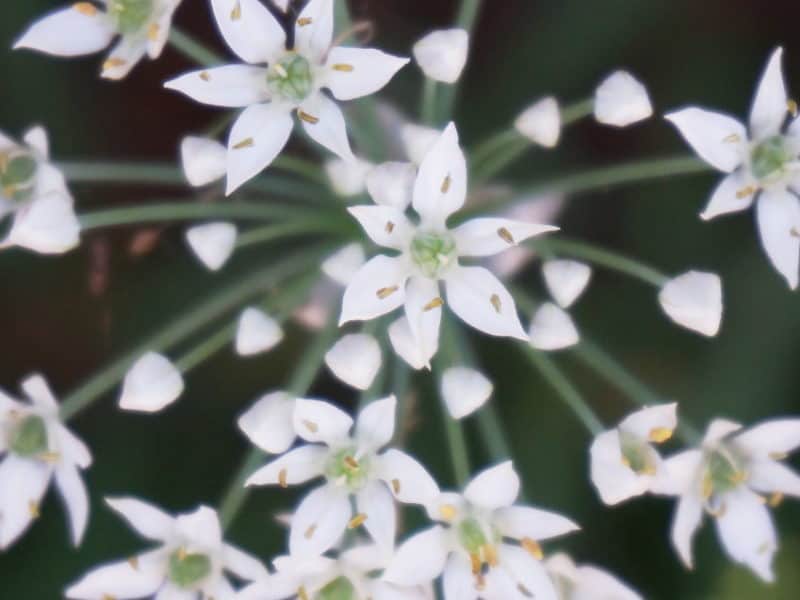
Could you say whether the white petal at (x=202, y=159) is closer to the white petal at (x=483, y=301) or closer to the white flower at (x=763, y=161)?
the white petal at (x=483, y=301)

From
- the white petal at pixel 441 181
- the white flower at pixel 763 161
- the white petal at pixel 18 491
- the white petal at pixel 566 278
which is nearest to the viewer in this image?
the white petal at pixel 441 181

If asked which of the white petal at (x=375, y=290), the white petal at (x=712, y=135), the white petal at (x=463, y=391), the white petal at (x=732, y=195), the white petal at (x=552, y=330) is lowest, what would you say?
the white petal at (x=463, y=391)

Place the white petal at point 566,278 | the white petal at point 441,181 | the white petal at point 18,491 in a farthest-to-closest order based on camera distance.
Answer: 1. the white petal at point 18,491
2. the white petal at point 566,278
3. the white petal at point 441,181

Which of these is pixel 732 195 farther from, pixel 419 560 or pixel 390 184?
pixel 419 560

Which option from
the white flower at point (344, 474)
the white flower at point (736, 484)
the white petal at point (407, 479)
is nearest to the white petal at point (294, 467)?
the white flower at point (344, 474)

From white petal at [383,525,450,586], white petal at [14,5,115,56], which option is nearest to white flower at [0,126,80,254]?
white petal at [14,5,115,56]

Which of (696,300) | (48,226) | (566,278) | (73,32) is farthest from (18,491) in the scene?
(696,300)

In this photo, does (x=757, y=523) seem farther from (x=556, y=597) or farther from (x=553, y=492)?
(x=553, y=492)
